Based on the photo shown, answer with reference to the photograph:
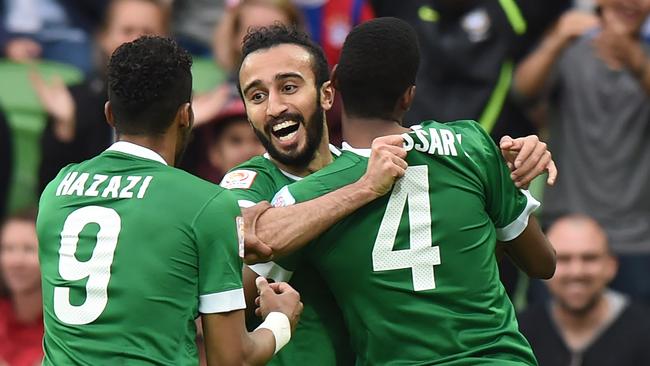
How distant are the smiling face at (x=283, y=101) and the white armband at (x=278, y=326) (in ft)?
2.32

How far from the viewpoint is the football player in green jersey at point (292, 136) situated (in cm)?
566

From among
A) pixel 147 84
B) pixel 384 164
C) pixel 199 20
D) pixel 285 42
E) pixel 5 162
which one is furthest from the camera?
pixel 199 20

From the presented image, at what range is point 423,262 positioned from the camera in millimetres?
5391

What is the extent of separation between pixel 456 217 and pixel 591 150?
384 centimetres

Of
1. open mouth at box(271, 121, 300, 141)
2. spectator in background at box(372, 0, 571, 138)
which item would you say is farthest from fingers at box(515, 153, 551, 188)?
spectator in background at box(372, 0, 571, 138)

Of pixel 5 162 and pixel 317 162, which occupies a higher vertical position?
pixel 317 162

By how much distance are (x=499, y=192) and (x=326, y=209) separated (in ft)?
2.22

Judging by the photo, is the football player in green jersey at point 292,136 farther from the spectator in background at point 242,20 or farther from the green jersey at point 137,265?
the spectator in background at point 242,20

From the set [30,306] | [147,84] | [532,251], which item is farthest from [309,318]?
[30,306]

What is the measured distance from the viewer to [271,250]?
5367 mm

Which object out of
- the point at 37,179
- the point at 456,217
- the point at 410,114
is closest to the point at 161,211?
the point at 456,217

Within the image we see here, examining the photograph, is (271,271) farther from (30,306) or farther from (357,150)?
(30,306)

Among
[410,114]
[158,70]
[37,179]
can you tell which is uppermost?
[158,70]

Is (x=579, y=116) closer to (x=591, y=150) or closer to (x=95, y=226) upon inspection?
(x=591, y=150)
